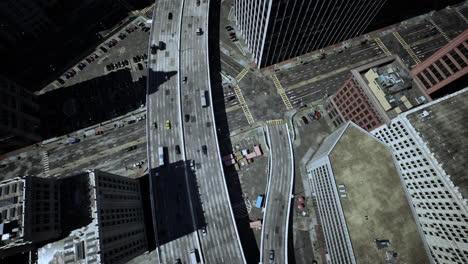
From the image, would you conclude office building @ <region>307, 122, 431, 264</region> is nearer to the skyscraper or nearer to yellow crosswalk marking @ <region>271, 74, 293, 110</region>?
yellow crosswalk marking @ <region>271, 74, 293, 110</region>

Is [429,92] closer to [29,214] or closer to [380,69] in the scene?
[380,69]

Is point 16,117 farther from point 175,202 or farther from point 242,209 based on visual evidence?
point 242,209

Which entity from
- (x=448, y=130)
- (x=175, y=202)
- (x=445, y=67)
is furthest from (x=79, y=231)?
(x=445, y=67)

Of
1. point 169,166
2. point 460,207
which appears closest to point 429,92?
point 460,207

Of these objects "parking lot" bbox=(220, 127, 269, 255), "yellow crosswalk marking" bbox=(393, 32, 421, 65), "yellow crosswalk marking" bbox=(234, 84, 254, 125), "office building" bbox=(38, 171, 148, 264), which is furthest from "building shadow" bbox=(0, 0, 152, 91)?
"yellow crosswalk marking" bbox=(393, 32, 421, 65)

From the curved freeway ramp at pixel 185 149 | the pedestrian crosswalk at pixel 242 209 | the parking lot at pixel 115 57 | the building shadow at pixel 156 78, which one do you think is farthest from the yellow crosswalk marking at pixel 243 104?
the parking lot at pixel 115 57

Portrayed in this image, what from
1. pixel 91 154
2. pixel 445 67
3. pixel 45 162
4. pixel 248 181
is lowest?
pixel 248 181
